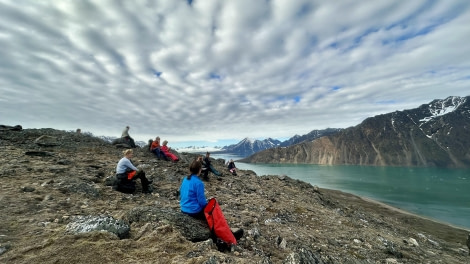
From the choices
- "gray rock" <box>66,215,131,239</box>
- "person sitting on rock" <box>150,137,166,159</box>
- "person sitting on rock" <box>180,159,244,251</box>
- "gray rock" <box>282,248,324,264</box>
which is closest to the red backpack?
"person sitting on rock" <box>180,159,244,251</box>

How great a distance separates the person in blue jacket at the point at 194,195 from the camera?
20.8 ft

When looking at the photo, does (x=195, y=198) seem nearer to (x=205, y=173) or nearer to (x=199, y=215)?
(x=199, y=215)

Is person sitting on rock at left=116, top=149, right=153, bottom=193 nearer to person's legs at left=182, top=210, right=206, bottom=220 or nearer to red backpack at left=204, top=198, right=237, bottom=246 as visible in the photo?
person's legs at left=182, top=210, right=206, bottom=220

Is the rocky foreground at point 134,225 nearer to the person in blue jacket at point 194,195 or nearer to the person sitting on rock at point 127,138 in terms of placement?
the person in blue jacket at point 194,195

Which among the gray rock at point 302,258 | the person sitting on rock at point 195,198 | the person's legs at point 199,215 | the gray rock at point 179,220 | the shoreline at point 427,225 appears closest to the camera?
the gray rock at point 302,258

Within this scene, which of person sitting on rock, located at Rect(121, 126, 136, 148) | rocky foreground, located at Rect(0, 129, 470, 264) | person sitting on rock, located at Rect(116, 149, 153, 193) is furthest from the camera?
person sitting on rock, located at Rect(121, 126, 136, 148)

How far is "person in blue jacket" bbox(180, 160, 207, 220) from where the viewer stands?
20.8 feet

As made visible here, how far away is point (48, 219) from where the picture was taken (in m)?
6.29

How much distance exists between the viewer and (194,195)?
6.43 metres

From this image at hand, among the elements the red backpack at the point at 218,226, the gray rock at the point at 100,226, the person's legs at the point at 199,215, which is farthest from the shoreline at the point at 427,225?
the gray rock at the point at 100,226

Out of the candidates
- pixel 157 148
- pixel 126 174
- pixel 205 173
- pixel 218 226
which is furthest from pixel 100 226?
pixel 157 148

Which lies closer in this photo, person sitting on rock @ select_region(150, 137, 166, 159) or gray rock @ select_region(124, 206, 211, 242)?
gray rock @ select_region(124, 206, 211, 242)

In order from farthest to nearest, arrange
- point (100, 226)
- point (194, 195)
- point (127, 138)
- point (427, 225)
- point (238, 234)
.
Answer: point (427, 225) < point (127, 138) < point (238, 234) < point (194, 195) < point (100, 226)

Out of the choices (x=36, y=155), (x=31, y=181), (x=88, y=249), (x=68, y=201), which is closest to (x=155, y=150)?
(x=36, y=155)
